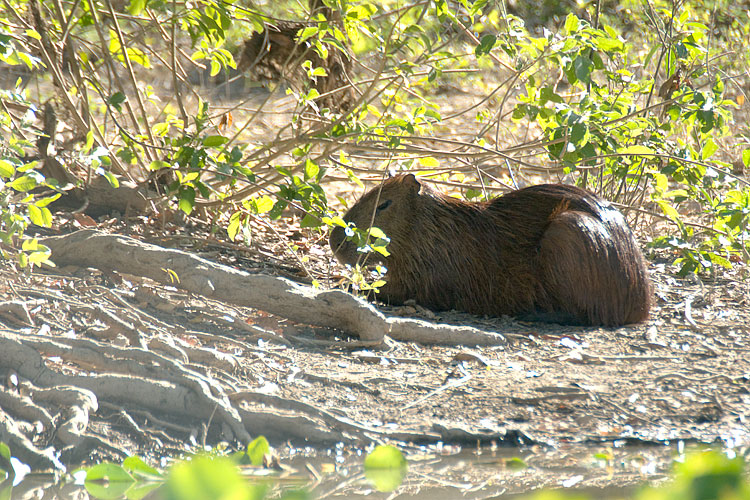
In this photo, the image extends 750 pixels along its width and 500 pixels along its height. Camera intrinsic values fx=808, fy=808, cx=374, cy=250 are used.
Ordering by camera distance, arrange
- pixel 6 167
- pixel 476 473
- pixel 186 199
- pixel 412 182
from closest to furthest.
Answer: pixel 476 473 → pixel 6 167 → pixel 186 199 → pixel 412 182

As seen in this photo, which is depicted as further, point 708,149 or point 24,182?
point 708,149

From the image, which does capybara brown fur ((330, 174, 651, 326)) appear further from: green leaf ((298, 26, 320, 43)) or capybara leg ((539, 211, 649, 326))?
green leaf ((298, 26, 320, 43))

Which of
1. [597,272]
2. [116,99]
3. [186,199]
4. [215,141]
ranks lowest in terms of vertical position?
[597,272]

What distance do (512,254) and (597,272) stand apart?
22.9 inches

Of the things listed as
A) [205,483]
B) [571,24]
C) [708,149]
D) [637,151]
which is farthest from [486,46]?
[205,483]

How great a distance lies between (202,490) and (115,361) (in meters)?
2.71

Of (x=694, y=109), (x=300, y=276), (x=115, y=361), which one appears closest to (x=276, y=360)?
(x=115, y=361)

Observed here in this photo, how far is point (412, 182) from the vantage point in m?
4.97

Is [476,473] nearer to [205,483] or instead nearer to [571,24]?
[205,483]

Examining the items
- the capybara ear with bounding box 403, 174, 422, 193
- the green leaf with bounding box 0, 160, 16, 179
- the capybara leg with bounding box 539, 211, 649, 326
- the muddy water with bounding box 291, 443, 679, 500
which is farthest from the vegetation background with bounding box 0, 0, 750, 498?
the muddy water with bounding box 291, 443, 679, 500

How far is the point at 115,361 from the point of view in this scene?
3086 millimetres

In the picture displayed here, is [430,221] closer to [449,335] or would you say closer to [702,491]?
[449,335]

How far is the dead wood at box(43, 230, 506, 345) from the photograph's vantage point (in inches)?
152

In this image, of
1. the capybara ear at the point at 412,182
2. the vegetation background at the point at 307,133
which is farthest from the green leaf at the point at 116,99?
the capybara ear at the point at 412,182
